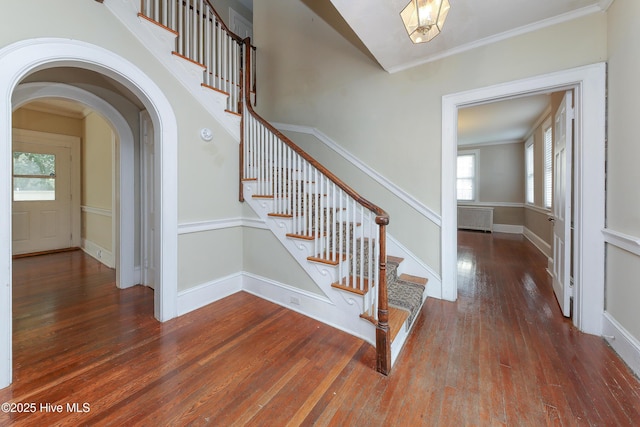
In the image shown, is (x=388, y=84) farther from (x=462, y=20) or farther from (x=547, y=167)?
(x=547, y=167)

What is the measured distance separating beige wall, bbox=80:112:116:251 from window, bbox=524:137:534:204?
8709 mm

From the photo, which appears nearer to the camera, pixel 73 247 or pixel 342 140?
pixel 342 140

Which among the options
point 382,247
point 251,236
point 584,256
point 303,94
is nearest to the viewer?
point 382,247

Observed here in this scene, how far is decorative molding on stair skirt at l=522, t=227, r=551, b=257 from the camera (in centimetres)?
468

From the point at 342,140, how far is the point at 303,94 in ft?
3.50

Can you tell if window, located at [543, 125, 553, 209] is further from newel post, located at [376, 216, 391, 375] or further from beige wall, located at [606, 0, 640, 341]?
newel post, located at [376, 216, 391, 375]

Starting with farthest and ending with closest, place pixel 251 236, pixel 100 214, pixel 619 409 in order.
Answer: pixel 100 214, pixel 251 236, pixel 619 409

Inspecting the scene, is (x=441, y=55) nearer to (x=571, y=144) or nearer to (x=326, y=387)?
(x=571, y=144)

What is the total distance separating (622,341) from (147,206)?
468 centimetres

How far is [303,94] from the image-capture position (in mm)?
3816

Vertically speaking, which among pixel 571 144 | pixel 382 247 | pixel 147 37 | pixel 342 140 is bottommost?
pixel 382 247

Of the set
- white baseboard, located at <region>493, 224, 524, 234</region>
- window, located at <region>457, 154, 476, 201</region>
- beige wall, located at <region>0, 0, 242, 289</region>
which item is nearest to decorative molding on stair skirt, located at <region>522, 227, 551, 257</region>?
white baseboard, located at <region>493, 224, 524, 234</region>

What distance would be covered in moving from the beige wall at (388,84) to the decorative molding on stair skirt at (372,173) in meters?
0.05

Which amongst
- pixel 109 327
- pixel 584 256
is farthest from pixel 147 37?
pixel 584 256
